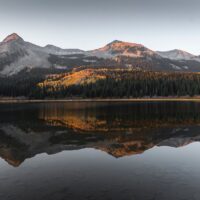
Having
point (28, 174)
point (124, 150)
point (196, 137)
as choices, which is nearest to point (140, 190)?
point (28, 174)

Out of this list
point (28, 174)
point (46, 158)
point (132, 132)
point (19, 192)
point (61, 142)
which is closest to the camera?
point (19, 192)

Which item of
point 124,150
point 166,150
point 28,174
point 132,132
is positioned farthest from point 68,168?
point 132,132

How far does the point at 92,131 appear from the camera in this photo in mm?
52031

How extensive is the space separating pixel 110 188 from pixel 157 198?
12.5 ft

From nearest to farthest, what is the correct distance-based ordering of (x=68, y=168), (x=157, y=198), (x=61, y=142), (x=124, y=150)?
(x=157, y=198) < (x=68, y=168) < (x=124, y=150) < (x=61, y=142)

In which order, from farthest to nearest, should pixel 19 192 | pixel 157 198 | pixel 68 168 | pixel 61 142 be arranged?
1. pixel 61 142
2. pixel 68 168
3. pixel 19 192
4. pixel 157 198

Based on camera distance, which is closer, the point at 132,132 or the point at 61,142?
the point at 61,142

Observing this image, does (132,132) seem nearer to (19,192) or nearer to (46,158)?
(46,158)

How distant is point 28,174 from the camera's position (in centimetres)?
2662

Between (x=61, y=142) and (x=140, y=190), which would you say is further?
(x=61, y=142)

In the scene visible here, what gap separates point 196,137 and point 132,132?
10.6m

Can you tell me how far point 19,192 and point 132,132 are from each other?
30.7m

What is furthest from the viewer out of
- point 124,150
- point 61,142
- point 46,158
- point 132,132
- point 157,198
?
point 132,132

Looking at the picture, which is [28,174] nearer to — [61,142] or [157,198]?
[157,198]
